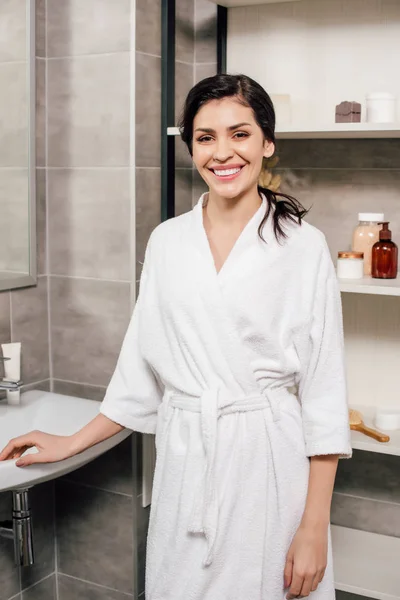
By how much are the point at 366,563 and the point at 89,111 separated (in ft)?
4.84

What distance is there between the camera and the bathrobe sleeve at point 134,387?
1.60 metres

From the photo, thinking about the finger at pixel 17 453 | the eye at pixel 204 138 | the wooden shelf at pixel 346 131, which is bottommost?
the finger at pixel 17 453

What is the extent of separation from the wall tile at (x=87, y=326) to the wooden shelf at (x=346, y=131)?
1.60 ft

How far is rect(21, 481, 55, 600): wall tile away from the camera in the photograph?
2.30 metres

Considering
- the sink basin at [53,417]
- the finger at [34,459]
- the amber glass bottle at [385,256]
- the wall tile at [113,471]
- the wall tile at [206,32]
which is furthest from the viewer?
the wall tile at [206,32]

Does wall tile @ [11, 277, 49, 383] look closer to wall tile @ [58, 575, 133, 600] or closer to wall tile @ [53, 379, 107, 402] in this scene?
wall tile @ [53, 379, 107, 402]

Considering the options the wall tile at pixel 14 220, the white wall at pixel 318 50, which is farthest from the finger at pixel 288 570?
the white wall at pixel 318 50

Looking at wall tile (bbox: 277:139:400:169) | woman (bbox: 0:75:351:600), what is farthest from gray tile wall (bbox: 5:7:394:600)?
woman (bbox: 0:75:351:600)

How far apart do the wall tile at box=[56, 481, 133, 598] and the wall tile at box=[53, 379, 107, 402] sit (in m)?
0.29

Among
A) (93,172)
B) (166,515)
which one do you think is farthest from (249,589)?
(93,172)

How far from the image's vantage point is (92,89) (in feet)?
6.91

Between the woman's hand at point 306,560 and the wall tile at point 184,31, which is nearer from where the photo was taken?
the woman's hand at point 306,560

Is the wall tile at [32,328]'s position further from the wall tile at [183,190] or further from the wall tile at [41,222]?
the wall tile at [183,190]

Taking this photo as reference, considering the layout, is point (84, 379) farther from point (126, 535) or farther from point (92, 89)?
point (92, 89)
